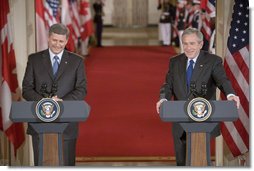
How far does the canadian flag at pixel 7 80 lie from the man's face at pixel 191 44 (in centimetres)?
235

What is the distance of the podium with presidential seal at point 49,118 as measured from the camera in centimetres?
493

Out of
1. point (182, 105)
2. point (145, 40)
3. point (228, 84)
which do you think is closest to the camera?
point (182, 105)

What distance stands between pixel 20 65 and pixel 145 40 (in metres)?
18.9

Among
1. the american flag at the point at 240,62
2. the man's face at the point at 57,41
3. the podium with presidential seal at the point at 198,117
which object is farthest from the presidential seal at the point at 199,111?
the american flag at the point at 240,62

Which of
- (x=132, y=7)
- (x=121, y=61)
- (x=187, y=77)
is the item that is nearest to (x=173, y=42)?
(x=121, y=61)

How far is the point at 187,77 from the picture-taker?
18.7 feet

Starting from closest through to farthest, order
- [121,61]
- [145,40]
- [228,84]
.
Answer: [228,84]
[121,61]
[145,40]

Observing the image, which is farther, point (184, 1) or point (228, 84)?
point (184, 1)

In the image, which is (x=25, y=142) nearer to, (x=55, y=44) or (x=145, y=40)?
(x=55, y=44)

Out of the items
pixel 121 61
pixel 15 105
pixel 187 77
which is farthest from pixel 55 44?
pixel 121 61

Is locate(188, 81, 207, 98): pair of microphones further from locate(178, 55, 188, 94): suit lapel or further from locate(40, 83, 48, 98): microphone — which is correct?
locate(40, 83, 48, 98): microphone

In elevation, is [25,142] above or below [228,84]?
below

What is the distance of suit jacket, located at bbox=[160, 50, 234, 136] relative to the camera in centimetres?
563

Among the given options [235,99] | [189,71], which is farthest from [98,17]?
[235,99]
